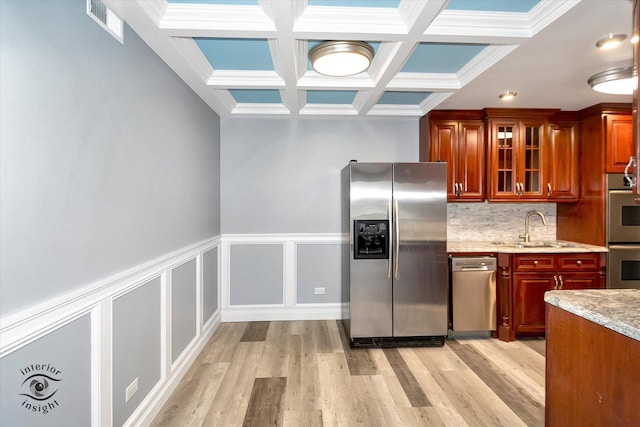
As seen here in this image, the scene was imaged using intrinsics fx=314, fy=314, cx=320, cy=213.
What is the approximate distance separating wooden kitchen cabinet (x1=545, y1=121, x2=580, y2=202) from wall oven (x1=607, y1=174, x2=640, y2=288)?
0.37 metres

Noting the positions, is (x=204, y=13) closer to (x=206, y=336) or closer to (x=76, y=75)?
(x=76, y=75)

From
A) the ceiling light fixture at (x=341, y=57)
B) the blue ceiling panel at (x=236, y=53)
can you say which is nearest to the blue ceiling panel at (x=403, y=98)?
the ceiling light fixture at (x=341, y=57)

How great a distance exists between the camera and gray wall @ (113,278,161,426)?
66.9 inches

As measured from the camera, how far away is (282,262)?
12.7 feet

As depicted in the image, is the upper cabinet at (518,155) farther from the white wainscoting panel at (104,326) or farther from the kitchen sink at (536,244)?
the white wainscoting panel at (104,326)

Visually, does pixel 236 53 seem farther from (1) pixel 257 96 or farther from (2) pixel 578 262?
(2) pixel 578 262

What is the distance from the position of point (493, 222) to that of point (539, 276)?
0.85 m

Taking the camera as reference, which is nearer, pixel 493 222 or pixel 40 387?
pixel 40 387

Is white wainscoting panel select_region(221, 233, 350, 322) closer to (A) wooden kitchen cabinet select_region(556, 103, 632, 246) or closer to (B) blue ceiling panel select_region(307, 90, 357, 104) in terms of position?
(B) blue ceiling panel select_region(307, 90, 357, 104)

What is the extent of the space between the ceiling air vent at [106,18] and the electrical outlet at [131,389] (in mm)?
1954

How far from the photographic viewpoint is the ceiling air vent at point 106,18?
1.49 meters

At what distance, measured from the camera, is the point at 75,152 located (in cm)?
139

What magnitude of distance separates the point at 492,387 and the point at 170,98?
3.34 meters

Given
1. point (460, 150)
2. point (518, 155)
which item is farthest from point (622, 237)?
point (460, 150)
